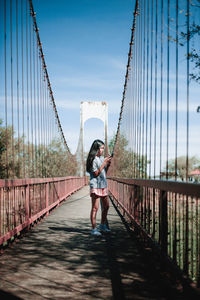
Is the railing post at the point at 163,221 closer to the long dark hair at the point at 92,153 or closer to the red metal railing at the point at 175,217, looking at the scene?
the red metal railing at the point at 175,217

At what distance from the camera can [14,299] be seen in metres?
2.03

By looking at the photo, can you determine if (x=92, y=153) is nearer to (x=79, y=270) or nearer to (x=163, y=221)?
(x=79, y=270)

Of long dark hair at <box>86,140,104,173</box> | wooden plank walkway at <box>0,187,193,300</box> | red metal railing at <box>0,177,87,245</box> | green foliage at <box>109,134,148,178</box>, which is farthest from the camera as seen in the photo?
green foliage at <box>109,134,148,178</box>

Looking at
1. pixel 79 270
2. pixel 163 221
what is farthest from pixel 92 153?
pixel 163 221

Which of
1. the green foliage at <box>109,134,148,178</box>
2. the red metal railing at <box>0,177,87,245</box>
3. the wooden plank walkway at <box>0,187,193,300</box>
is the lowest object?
the wooden plank walkway at <box>0,187,193,300</box>

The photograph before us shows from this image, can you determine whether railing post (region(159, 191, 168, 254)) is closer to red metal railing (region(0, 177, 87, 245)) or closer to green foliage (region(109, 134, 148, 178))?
red metal railing (region(0, 177, 87, 245))

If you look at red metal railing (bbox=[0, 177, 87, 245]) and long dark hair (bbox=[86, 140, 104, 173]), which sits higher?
long dark hair (bbox=[86, 140, 104, 173])

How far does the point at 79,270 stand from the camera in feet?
8.75

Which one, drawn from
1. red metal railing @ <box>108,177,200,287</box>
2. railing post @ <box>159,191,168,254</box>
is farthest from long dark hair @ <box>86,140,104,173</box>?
railing post @ <box>159,191,168,254</box>

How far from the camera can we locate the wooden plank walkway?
7.06 feet

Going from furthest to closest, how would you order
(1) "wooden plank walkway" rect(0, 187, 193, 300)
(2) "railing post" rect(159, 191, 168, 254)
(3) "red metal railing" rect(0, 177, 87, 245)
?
(3) "red metal railing" rect(0, 177, 87, 245) → (2) "railing post" rect(159, 191, 168, 254) → (1) "wooden plank walkway" rect(0, 187, 193, 300)

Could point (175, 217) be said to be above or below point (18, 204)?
above

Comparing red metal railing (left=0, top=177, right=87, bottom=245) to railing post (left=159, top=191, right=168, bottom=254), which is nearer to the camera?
railing post (left=159, top=191, right=168, bottom=254)

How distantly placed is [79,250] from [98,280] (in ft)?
3.46
